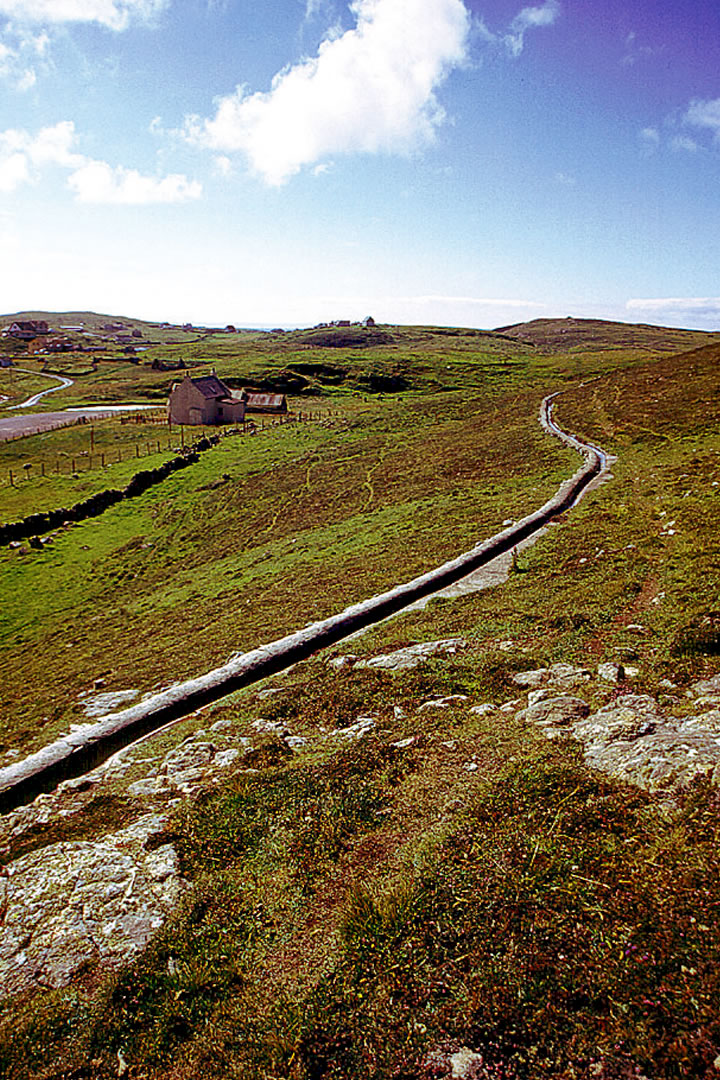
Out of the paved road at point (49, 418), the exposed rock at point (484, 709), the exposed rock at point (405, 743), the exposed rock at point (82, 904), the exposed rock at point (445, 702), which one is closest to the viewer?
the exposed rock at point (82, 904)

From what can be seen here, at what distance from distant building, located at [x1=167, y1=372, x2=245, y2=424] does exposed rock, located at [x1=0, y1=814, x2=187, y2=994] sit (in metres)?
101

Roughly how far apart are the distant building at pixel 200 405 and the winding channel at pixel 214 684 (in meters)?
85.4

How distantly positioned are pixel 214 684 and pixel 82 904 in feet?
28.2

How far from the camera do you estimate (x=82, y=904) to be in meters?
7.80

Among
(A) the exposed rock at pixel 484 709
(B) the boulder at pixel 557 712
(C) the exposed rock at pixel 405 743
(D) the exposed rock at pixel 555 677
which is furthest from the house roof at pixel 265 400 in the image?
(B) the boulder at pixel 557 712

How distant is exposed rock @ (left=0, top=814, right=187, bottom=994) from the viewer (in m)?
7.07

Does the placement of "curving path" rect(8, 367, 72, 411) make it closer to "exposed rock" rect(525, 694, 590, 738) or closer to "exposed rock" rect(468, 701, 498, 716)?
"exposed rock" rect(468, 701, 498, 716)

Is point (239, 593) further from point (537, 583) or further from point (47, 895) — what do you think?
point (47, 895)

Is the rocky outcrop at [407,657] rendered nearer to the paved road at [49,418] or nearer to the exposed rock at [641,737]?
the exposed rock at [641,737]

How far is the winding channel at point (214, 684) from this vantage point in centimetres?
1258

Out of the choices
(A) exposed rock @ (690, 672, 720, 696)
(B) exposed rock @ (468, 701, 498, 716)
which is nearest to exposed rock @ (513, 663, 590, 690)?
(B) exposed rock @ (468, 701, 498, 716)

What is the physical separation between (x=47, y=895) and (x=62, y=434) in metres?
90.3

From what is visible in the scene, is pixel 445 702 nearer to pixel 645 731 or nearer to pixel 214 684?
pixel 645 731

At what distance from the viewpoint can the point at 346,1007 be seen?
19.5 feet
